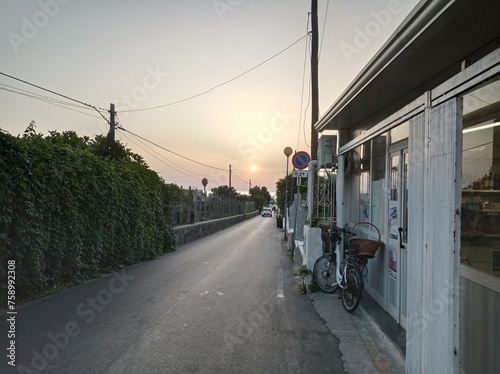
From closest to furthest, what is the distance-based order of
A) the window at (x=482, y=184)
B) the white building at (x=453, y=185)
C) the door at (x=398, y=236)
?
the white building at (x=453, y=185) → the window at (x=482, y=184) → the door at (x=398, y=236)

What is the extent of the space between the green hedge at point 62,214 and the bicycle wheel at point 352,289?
198 inches

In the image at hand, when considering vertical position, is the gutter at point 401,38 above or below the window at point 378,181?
above

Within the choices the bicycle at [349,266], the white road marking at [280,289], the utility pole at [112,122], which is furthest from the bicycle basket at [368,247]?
the utility pole at [112,122]

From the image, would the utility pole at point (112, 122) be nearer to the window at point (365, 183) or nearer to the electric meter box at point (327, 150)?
the electric meter box at point (327, 150)

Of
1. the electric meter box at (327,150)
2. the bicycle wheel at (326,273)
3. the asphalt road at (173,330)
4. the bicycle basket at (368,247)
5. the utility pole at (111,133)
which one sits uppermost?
the utility pole at (111,133)

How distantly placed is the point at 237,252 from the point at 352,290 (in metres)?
7.90

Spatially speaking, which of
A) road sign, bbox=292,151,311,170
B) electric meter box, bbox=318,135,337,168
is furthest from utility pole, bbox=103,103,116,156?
electric meter box, bbox=318,135,337,168

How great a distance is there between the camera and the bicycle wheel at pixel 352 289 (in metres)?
5.77

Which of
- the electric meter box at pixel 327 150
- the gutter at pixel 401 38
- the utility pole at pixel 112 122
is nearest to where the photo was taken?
the gutter at pixel 401 38

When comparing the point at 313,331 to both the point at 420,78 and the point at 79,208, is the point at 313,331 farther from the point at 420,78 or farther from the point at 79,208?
the point at 79,208

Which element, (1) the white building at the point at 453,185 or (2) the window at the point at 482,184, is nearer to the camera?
(1) the white building at the point at 453,185

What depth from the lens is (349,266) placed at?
6.12 metres

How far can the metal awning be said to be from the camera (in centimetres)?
301

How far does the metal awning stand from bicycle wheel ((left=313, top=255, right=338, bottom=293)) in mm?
2952
